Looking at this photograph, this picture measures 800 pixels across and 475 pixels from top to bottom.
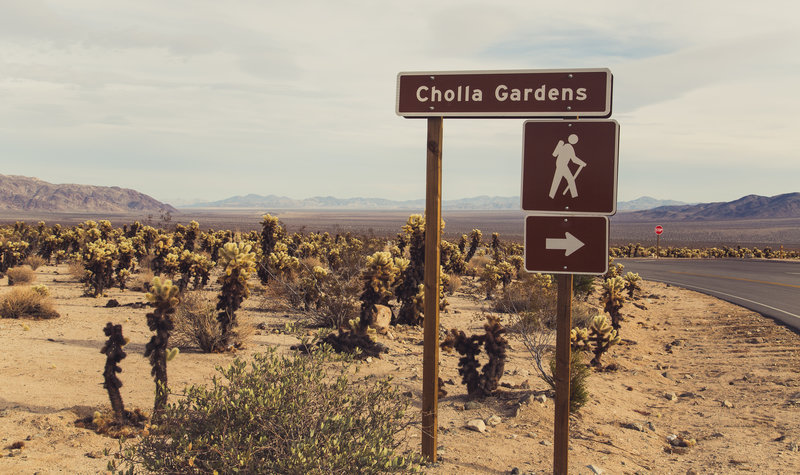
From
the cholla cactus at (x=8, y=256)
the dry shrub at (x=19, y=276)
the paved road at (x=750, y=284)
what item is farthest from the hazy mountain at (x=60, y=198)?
the paved road at (x=750, y=284)

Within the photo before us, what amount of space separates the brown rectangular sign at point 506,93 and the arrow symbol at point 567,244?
920 mm

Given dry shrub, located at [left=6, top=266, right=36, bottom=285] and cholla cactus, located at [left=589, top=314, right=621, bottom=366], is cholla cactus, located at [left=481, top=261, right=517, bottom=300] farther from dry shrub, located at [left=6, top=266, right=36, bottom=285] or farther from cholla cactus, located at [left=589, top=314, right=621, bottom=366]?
dry shrub, located at [left=6, top=266, right=36, bottom=285]

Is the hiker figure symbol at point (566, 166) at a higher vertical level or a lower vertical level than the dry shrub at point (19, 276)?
higher

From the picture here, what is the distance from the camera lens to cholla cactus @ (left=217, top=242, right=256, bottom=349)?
901 cm

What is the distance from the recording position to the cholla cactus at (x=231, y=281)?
901 centimetres

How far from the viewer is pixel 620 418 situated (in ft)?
22.4

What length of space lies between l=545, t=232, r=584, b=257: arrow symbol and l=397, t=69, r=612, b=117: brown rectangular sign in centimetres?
92

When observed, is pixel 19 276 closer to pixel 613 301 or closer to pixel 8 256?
pixel 8 256

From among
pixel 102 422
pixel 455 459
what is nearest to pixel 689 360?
pixel 455 459

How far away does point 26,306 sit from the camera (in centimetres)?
1080

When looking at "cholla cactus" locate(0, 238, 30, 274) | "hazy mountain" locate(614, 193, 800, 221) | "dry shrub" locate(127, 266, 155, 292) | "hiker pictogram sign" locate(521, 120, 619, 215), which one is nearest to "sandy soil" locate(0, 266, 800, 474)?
"hiker pictogram sign" locate(521, 120, 619, 215)

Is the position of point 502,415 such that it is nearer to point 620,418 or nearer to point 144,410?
point 620,418

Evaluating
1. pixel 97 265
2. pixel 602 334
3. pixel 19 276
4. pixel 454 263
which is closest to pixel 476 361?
pixel 602 334

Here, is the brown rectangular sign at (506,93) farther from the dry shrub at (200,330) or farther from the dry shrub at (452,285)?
the dry shrub at (452,285)
